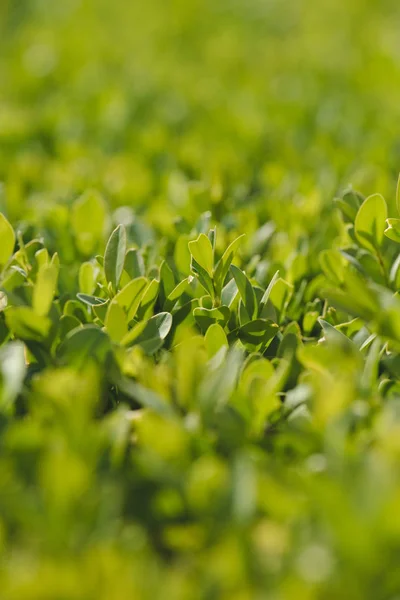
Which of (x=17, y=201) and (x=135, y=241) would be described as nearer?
(x=135, y=241)

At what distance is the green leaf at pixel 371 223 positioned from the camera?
199cm

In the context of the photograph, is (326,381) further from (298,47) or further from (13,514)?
(298,47)

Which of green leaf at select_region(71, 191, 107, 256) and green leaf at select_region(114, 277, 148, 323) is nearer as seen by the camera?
green leaf at select_region(114, 277, 148, 323)

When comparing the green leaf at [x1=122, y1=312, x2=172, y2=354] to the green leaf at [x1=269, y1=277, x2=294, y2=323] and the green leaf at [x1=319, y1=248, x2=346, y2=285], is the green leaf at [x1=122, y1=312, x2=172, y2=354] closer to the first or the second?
the green leaf at [x1=269, y1=277, x2=294, y2=323]

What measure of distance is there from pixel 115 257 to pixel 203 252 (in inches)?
9.0

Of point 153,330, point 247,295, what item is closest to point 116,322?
point 153,330

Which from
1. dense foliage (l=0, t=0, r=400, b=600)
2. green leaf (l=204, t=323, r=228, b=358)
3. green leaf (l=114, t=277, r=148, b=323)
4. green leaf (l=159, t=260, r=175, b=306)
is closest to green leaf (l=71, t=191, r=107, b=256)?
dense foliage (l=0, t=0, r=400, b=600)

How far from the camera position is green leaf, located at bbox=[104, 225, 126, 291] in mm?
1963

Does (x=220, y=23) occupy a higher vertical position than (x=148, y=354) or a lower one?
lower

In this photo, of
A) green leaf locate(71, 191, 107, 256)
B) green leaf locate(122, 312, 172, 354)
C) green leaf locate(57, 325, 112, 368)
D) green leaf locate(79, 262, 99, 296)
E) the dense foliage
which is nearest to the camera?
the dense foliage

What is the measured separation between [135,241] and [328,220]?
702 mm

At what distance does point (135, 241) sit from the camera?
2410 mm

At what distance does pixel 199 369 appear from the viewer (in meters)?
1.53

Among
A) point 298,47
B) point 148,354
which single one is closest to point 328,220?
point 148,354
